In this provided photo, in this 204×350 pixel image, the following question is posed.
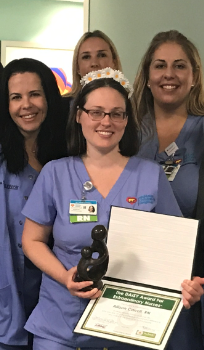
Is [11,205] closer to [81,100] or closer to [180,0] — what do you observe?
[81,100]

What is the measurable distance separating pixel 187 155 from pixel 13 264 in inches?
34.4

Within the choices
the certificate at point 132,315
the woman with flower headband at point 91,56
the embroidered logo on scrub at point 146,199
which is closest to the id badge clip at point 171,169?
the embroidered logo on scrub at point 146,199

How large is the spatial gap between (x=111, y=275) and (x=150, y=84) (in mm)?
1049

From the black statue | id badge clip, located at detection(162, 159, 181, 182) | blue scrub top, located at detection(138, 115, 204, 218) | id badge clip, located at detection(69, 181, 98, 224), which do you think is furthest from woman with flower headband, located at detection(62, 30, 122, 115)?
the black statue

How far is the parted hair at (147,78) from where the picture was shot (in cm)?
202

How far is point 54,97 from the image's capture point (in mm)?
1821

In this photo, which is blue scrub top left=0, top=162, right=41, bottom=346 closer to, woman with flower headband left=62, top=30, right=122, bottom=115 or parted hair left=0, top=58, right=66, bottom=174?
parted hair left=0, top=58, right=66, bottom=174

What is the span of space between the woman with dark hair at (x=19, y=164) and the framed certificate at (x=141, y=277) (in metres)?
0.46

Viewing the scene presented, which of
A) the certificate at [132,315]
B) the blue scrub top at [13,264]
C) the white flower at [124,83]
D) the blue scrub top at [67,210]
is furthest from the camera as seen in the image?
the blue scrub top at [13,264]

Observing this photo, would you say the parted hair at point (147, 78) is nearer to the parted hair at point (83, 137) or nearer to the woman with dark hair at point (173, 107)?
the woman with dark hair at point (173, 107)

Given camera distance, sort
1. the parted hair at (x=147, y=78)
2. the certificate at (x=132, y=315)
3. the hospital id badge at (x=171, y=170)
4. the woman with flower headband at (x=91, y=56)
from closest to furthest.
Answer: the certificate at (x=132, y=315) → the hospital id badge at (x=171, y=170) → the parted hair at (x=147, y=78) → the woman with flower headband at (x=91, y=56)

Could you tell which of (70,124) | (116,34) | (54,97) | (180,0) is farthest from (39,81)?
(116,34)

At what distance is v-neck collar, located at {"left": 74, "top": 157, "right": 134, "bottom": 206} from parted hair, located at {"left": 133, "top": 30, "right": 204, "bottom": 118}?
23.4 inches

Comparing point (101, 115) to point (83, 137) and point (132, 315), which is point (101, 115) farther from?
point (132, 315)
